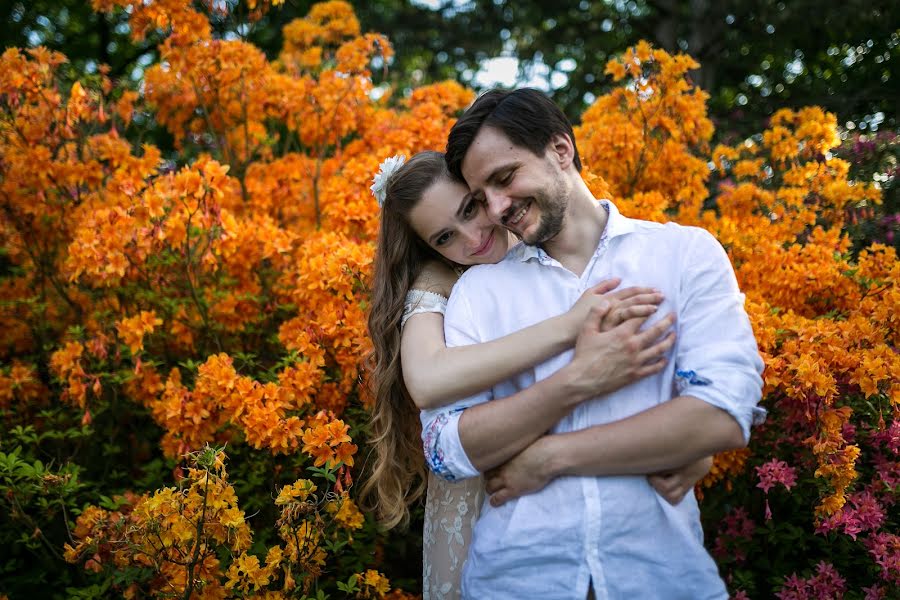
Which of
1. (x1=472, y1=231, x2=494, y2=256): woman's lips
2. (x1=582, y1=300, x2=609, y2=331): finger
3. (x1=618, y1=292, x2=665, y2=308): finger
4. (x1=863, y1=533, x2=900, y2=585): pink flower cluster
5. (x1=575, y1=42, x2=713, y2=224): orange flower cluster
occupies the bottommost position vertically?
(x1=863, y1=533, x2=900, y2=585): pink flower cluster

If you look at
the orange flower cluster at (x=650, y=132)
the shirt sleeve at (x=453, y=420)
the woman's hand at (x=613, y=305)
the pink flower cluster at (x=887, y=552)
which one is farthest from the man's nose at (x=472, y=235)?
the pink flower cluster at (x=887, y=552)

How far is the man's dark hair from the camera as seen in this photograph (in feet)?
6.26

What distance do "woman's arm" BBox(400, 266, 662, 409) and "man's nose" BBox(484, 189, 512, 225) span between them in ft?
1.05

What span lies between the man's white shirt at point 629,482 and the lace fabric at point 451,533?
0.29 metres

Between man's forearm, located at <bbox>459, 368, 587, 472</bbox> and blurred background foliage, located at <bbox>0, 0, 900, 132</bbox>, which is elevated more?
blurred background foliage, located at <bbox>0, 0, 900, 132</bbox>

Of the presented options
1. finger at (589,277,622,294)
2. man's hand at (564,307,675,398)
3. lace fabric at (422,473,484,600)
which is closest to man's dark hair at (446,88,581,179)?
finger at (589,277,622,294)

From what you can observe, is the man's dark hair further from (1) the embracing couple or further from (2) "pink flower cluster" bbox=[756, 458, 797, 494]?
(2) "pink flower cluster" bbox=[756, 458, 797, 494]

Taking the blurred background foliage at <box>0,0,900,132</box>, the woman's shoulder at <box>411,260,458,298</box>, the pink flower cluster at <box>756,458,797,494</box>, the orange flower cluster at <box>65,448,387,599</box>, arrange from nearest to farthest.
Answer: the orange flower cluster at <box>65,448,387,599</box> → the woman's shoulder at <box>411,260,458,298</box> → the pink flower cluster at <box>756,458,797,494</box> → the blurred background foliage at <box>0,0,900,132</box>

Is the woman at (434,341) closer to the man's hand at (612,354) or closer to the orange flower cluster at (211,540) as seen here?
the man's hand at (612,354)

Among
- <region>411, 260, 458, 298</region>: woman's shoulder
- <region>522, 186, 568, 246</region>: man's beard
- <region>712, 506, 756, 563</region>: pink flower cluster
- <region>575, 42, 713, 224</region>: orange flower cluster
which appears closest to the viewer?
<region>522, 186, 568, 246</region>: man's beard

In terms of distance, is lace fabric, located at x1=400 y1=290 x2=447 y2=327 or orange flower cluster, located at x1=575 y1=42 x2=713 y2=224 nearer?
lace fabric, located at x1=400 y1=290 x2=447 y2=327

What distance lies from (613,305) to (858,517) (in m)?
1.43

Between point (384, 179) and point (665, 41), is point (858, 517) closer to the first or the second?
point (384, 179)

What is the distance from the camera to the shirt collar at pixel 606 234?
1911 mm
